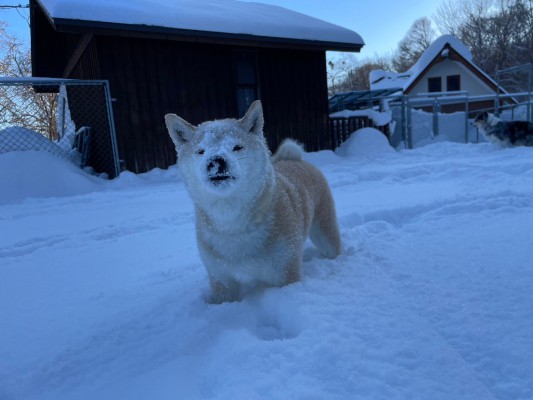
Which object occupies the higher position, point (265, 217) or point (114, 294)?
point (265, 217)

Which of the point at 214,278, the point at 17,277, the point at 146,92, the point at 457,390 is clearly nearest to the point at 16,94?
the point at 146,92

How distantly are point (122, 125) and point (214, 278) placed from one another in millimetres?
6956

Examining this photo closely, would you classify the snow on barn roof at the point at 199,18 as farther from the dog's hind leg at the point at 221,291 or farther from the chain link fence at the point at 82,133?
the dog's hind leg at the point at 221,291

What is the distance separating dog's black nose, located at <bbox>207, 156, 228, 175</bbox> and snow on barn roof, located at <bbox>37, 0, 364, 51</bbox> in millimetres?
6455

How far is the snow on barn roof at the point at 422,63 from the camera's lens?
24.8 metres

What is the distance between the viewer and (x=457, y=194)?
4551 millimetres

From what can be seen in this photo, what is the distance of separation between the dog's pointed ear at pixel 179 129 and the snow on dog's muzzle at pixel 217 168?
49 cm

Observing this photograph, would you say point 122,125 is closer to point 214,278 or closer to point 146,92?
point 146,92

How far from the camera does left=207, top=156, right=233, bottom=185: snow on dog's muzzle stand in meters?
2.02

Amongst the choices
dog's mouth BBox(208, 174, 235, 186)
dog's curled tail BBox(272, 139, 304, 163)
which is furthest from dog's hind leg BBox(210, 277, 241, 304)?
dog's curled tail BBox(272, 139, 304, 163)

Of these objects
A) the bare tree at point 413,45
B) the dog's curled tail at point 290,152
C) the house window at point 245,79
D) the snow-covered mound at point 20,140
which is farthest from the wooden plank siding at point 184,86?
the bare tree at point 413,45

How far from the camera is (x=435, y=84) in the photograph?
89.0 ft

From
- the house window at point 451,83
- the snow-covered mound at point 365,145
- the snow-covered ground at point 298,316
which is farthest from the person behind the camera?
the house window at point 451,83

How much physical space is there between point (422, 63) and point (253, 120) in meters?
27.6
